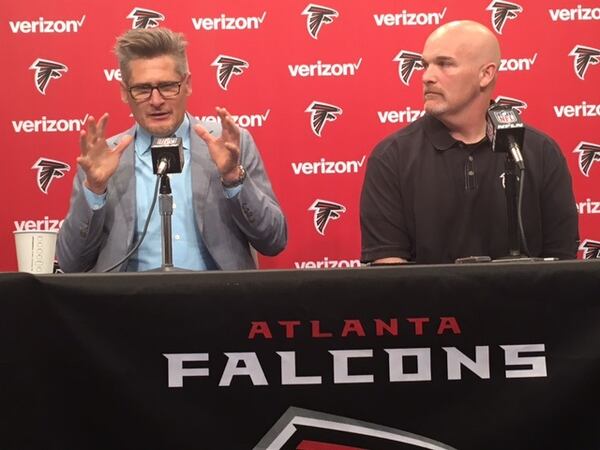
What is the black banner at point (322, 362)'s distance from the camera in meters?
1.71

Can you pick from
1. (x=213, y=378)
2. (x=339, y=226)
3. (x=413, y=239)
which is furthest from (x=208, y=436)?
(x=339, y=226)

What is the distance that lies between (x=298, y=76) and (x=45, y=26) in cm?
111

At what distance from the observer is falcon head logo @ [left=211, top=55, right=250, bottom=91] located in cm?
415

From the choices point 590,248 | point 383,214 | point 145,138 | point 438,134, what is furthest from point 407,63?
point 145,138

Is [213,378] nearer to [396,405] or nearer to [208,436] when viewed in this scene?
[208,436]

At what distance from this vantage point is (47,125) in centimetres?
416

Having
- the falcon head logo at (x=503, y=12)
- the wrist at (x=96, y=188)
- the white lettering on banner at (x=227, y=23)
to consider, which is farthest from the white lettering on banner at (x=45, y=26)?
the falcon head logo at (x=503, y=12)

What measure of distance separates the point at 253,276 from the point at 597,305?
0.61 meters

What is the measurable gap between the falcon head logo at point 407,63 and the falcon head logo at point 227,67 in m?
0.65

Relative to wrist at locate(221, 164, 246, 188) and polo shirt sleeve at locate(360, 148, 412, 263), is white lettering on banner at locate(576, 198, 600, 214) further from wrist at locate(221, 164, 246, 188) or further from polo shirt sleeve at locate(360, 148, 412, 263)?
wrist at locate(221, 164, 246, 188)

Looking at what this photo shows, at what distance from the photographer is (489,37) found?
3389 millimetres

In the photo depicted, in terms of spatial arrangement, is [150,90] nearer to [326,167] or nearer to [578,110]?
[326,167]

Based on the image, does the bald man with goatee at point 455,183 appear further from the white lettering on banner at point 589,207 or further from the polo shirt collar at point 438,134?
the white lettering on banner at point 589,207

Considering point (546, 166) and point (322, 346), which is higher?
point (546, 166)
